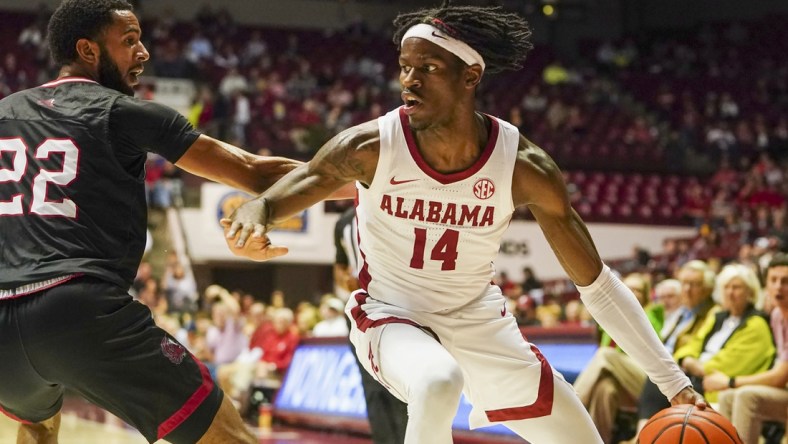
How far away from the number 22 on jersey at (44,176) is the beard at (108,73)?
1.32ft

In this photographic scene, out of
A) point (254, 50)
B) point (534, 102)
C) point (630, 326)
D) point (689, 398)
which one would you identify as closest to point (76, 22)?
point (630, 326)

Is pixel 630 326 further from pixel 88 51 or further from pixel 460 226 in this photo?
pixel 88 51

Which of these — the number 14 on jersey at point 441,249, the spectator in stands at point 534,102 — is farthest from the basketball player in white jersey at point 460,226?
the spectator in stands at point 534,102

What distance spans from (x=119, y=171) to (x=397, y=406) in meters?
2.61

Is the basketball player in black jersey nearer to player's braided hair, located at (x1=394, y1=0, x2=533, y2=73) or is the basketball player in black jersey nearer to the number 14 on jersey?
the number 14 on jersey

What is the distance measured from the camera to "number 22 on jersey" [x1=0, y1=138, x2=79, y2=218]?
3.68 meters

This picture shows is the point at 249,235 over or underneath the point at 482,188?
underneath

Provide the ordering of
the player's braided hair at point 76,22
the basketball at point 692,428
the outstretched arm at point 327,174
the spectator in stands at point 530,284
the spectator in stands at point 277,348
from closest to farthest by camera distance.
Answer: the player's braided hair at point 76,22 → the outstretched arm at point 327,174 → the basketball at point 692,428 → the spectator in stands at point 277,348 → the spectator in stands at point 530,284

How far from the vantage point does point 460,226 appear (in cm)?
438

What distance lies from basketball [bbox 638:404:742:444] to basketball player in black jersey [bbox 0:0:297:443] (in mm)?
1943

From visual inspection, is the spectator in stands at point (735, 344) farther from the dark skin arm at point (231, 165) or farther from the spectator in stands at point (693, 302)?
the dark skin arm at point (231, 165)

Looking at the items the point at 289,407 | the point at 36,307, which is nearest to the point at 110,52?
the point at 36,307

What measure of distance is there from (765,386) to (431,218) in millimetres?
3754

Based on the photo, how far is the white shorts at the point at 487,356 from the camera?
4375 mm
